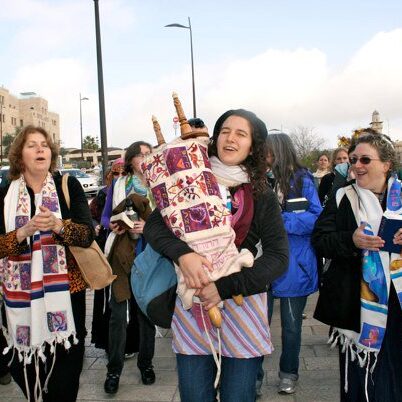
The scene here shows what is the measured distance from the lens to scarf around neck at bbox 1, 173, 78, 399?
300 cm

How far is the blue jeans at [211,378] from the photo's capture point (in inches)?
87.4

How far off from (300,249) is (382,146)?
1152 millimetres

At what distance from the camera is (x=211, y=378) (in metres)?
2.30

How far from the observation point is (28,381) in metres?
3.11

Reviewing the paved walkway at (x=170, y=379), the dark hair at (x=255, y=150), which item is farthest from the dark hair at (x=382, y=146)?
the paved walkway at (x=170, y=379)

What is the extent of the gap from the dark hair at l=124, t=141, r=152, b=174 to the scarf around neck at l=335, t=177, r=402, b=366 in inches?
82.6

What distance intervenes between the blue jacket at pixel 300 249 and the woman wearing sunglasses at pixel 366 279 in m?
0.71

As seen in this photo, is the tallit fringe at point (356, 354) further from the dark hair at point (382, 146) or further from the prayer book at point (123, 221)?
the prayer book at point (123, 221)

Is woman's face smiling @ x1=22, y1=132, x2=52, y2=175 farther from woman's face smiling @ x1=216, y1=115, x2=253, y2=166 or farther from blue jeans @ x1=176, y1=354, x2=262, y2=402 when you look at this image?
blue jeans @ x1=176, y1=354, x2=262, y2=402

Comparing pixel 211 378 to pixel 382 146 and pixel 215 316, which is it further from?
pixel 382 146

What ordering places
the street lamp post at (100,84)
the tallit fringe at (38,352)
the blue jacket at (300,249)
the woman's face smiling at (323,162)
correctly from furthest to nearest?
the street lamp post at (100,84) < the woman's face smiling at (323,162) < the blue jacket at (300,249) < the tallit fringe at (38,352)

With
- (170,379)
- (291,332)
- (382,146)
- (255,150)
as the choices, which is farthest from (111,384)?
(382,146)

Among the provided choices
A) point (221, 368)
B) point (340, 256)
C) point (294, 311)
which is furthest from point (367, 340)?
point (294, 311)

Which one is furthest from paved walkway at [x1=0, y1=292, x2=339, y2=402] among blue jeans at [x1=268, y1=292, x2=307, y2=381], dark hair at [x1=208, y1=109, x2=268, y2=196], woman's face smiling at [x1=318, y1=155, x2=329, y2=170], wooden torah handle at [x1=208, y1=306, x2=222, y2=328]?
woman's face smiling at [x1=318, y1=155, x2=329, y2=170]
